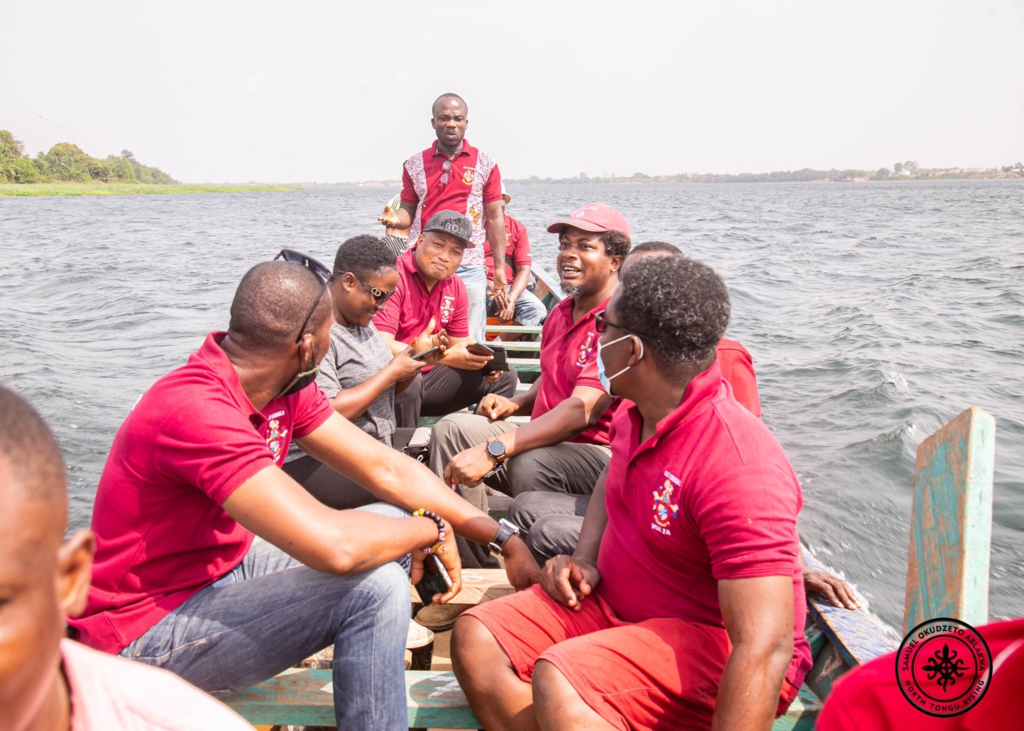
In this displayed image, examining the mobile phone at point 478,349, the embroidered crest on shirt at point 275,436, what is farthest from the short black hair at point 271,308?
the mobile phone at point 478,349

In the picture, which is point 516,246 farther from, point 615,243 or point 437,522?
point 437,522

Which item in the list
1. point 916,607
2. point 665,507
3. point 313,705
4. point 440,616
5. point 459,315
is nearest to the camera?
point 665,507

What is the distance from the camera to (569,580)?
7.72ft

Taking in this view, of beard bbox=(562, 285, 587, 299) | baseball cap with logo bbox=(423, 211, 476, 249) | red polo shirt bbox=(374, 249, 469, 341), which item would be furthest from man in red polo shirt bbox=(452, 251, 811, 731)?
red polo shirt bbox=(374, 249, 469, 341)

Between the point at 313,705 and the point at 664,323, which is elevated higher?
the point at 664,323

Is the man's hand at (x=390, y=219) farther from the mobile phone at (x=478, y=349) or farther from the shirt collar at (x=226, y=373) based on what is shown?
the shirt collar at (x=226, y=373)

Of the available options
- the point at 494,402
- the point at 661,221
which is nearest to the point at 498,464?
the point at 494,402

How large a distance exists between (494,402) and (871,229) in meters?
31.1

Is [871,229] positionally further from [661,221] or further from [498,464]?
[498,464]

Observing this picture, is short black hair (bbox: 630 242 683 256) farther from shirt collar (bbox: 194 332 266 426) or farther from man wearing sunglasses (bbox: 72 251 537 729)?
shirt collar (bbox: 194 332 266 426)

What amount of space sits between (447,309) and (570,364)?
178 cm

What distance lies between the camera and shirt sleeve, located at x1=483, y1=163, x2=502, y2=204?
6711mm

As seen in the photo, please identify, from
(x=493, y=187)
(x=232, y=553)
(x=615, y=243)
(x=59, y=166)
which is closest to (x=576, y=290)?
(x=615, y=243)

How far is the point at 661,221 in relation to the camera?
125ft
